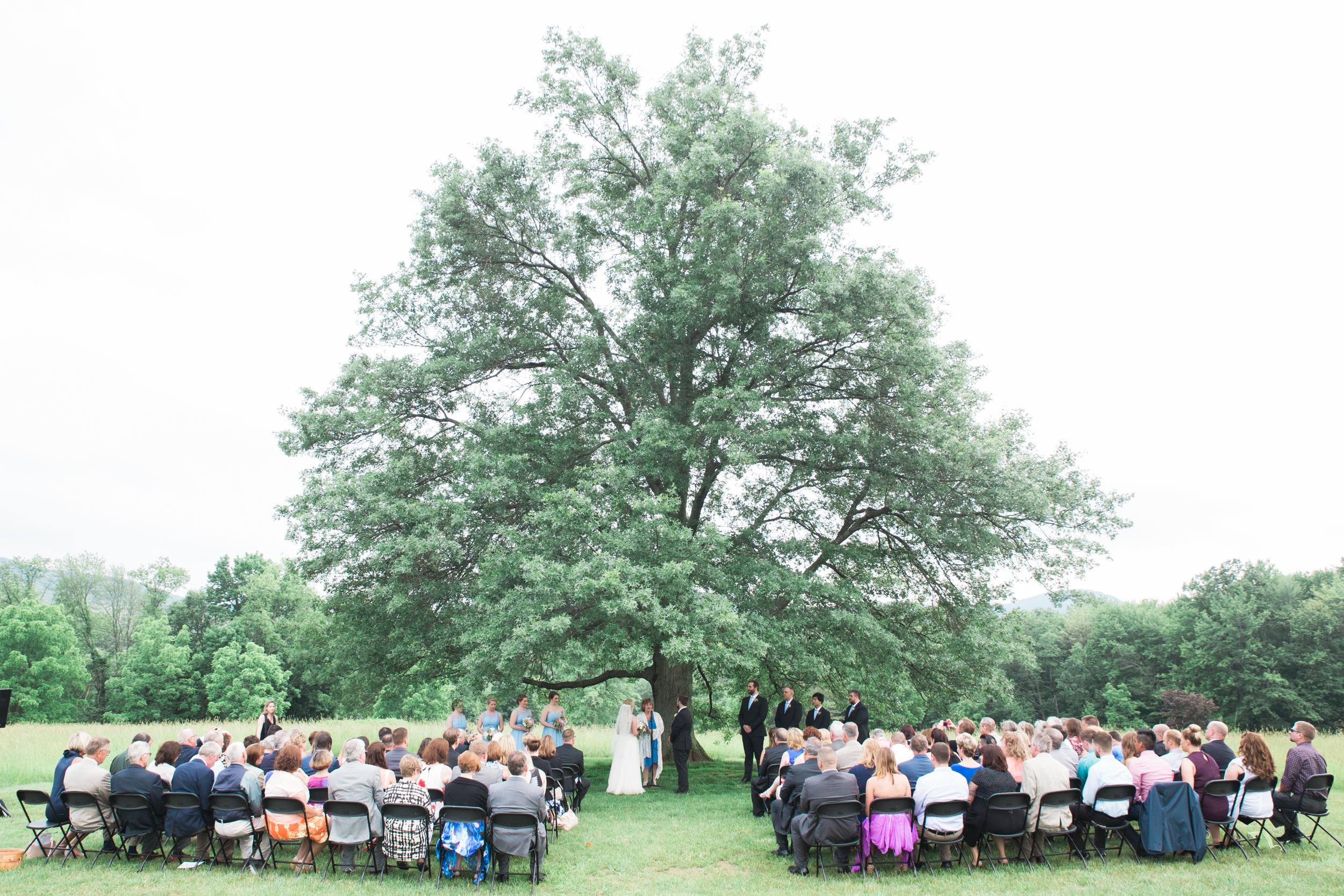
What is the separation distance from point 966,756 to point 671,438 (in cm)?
757

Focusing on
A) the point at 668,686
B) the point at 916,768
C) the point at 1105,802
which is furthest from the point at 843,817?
the point at 668,686

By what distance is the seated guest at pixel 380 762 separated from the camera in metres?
7.85

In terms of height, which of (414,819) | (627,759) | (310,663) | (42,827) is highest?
(414,819)

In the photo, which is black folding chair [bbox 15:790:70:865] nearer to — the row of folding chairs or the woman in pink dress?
the row of folding chairs

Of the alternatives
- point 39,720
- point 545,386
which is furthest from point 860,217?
point 39,720

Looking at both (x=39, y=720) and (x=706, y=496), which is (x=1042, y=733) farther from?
(x=39, y=720)

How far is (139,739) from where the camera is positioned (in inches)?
336

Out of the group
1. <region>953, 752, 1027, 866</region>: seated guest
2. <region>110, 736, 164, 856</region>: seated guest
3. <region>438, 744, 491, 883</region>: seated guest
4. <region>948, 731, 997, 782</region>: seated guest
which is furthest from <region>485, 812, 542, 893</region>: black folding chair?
<region>948, 731, 997, 782</region>: seated guest

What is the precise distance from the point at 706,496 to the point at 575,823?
9.18 m

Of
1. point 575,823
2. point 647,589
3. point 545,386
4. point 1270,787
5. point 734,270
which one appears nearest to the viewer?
point 1270,787

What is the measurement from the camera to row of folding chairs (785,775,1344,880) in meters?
7.43

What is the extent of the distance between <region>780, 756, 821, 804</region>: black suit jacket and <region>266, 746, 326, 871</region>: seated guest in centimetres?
454

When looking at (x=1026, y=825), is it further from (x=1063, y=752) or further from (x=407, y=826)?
(x=407, y=826)

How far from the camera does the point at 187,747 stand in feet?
29.6
